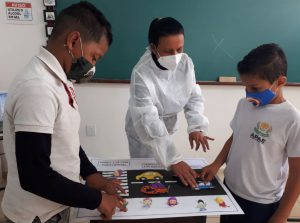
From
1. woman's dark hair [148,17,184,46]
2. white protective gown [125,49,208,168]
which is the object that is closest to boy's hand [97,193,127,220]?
white protective gown [125,49,208,168]

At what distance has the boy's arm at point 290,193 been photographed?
938 millimetres

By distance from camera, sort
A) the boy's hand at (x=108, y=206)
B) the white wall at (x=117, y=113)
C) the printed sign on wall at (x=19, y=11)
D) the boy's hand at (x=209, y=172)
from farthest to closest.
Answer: the white wall at (x=117, y=113) → the printed sign on wall at (x=19, y=11) → the boy's hand at (x=209, y=172) → the boy's hand at (x=108, y=206)

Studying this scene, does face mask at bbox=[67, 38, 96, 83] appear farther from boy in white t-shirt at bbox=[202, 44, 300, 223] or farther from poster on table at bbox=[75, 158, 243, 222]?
boy in white t-shirt at bbox=[202, 44, 300, 223]

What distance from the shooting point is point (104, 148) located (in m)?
2.71

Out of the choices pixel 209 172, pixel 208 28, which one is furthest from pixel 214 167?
pixel 208 28

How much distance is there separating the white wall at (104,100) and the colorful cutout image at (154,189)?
1.62m

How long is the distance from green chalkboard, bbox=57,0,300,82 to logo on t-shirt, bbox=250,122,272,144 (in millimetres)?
1500

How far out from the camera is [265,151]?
0.99 m

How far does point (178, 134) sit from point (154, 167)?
1553 millimetres

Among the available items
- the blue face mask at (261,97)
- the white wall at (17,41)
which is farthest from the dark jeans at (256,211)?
the white wall at (17,41)

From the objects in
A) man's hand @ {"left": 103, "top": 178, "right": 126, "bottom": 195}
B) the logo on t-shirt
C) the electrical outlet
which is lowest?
the electrical outlet

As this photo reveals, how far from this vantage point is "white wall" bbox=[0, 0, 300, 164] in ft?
7.73

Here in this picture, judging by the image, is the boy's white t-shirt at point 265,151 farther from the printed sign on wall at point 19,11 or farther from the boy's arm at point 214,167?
the printed sign on wall at point 19,11

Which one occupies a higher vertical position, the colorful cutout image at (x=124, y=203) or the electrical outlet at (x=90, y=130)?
the colorful cutout image at (x=124, y=203)
